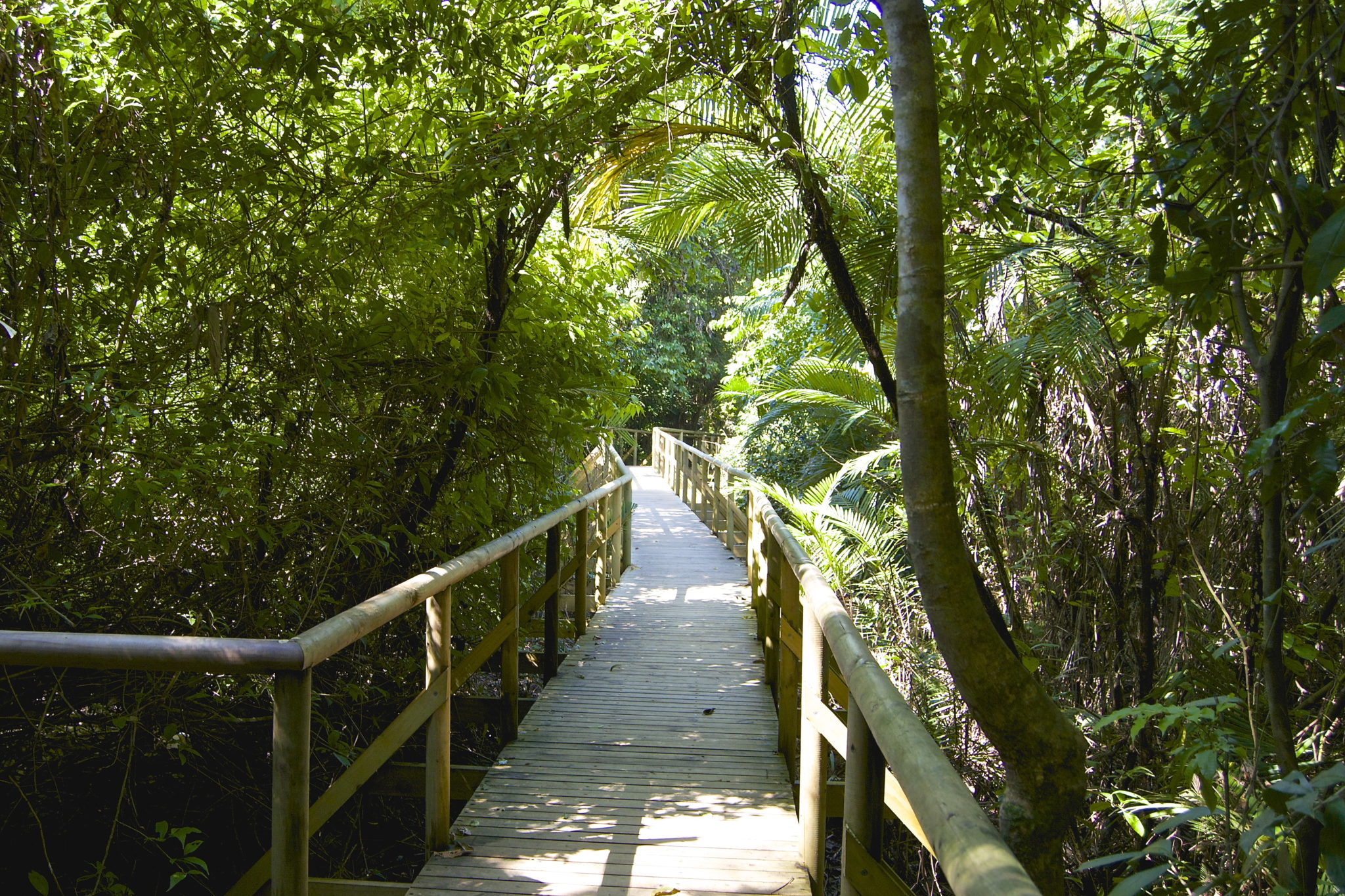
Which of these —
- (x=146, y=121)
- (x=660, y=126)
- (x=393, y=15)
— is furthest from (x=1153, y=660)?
(x=146, y=121)

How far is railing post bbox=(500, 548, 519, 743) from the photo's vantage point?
4.17 m

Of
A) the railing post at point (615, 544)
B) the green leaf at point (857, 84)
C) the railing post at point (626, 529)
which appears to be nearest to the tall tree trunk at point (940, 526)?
the green leaf at point (857, 84)

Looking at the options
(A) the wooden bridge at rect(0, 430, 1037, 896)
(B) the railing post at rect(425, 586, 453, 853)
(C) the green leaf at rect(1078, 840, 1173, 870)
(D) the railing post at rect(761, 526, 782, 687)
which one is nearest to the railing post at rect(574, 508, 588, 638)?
(A) the wooden bridge at rect(0, 430, 1037, 896)

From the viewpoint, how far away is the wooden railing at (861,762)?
1.25 meters

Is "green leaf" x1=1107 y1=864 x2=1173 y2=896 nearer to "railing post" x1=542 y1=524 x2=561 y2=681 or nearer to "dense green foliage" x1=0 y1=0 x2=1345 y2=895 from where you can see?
"dense green foliage" x1=0 y1=0 x2=1345 y2=895

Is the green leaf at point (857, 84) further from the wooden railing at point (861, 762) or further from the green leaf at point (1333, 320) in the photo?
the green leaf at point (1333, 320)

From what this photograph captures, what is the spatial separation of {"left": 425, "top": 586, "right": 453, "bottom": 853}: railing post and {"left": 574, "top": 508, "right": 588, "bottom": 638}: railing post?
275 centimetres

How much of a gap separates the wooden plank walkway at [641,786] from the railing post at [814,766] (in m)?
0.09

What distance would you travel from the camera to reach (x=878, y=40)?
3.20 meters

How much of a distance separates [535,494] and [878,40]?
3.02 metres

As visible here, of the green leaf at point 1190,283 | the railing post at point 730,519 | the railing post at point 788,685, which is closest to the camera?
the green leaf at point 1190,283

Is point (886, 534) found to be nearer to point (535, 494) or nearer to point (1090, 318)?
point (535, 494)

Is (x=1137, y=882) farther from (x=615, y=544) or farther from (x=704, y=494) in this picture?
(x=704, y=494)

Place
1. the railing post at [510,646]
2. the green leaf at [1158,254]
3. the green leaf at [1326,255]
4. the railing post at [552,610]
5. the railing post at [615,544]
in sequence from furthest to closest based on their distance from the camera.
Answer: the railing post at [615,544]
the railing post at [552,610]
the railing post at [510,646]
the green leaf at [1158,254]
the green leaf at [1326,255]
